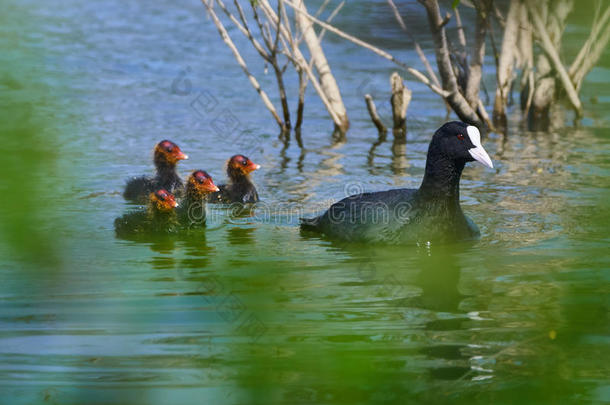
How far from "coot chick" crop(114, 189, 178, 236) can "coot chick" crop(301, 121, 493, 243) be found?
154cm

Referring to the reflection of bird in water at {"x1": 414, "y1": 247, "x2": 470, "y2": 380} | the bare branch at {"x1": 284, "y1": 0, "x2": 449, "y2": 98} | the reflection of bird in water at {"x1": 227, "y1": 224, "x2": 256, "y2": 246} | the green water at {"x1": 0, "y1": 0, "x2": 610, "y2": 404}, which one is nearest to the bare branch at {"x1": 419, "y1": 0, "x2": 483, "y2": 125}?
the bare branch at {"x1": 284, "y1": 0, "x2": 449, "y2": 98}

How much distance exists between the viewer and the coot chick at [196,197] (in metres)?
7.43

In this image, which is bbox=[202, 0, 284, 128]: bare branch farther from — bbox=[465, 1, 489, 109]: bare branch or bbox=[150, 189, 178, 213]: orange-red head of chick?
bbox=[150, 189, 178, 213]: orange-red head of chick

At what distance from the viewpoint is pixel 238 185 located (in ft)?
26.8

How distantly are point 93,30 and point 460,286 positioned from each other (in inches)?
488

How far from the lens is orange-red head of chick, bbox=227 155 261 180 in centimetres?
825

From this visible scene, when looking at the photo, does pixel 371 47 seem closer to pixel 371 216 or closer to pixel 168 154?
pixel 168 154

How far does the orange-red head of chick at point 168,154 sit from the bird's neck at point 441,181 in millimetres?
2919

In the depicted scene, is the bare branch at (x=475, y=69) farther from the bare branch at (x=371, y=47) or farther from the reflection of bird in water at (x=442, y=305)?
the reflection of bird in water at (x=442, y=305)

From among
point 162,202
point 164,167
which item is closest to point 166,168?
point 164,167

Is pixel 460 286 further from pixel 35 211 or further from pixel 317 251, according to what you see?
pixel 35 211

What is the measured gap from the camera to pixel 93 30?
16.3 m

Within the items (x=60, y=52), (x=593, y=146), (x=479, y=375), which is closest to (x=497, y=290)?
(x=479, y=375)

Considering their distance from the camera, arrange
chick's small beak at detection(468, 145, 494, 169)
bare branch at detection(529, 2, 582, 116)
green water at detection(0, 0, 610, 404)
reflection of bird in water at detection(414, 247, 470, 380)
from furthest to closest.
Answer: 1. bare branch at detection(529, 2, 582, 116)
2. chick's small beak at detection(468, 145, 494, 169)
3. reflection of bird in water at detection(414, 247, 470, 380)
4. green water at detection(0, 0, 610, 404)
